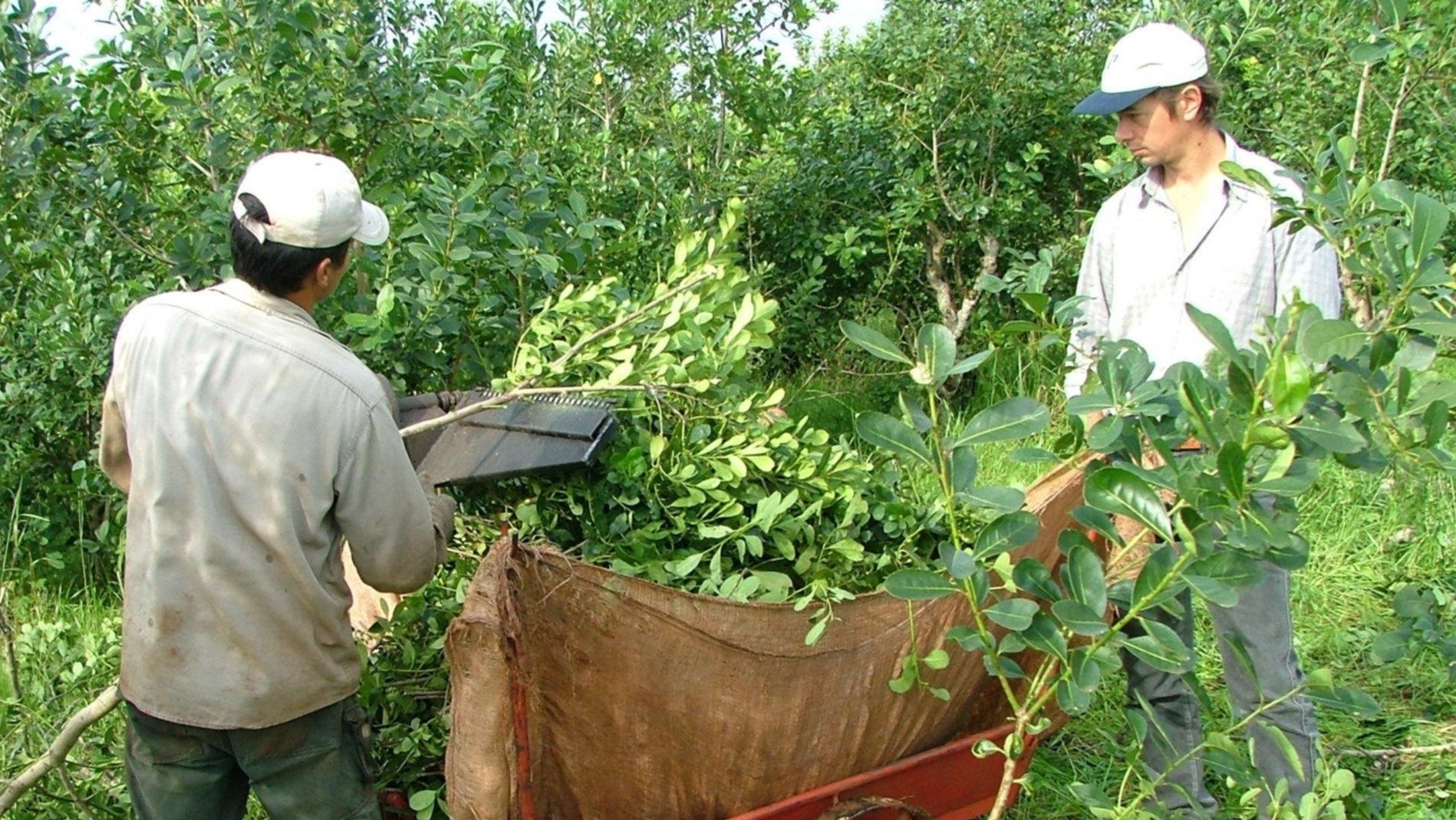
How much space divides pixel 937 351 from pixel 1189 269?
128 centimetres

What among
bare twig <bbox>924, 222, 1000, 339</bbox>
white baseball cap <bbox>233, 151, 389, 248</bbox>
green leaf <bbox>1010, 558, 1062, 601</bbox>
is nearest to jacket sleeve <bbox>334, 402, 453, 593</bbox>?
white baseball cap <bbox>233, 151, 389, 248</bbox>

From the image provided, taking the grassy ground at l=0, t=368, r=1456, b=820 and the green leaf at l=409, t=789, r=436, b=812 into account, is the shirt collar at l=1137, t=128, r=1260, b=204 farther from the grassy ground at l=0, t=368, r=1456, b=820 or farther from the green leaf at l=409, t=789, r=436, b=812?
the green leaf at l=409, t=789, r=436, b=812

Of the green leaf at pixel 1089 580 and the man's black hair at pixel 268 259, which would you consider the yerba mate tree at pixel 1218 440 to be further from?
the man's black hair at pixel 268 259

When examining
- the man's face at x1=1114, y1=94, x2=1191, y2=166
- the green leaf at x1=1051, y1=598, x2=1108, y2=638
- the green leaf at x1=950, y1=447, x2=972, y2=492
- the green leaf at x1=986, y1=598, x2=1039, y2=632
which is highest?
the man's face at x1=1114, y1=94, x2=1191, y2=166

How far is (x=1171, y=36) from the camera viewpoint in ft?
9.43

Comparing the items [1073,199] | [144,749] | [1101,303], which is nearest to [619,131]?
[1073,199]

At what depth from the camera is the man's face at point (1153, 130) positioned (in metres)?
2.87

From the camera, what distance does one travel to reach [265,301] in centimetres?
228

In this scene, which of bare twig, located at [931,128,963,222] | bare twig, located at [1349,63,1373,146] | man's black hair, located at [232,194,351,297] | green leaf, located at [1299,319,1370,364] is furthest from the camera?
bare twig, located at [931,128,963,222]

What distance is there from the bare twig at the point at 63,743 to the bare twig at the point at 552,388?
31.3 inches

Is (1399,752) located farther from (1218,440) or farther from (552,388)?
(552,388)

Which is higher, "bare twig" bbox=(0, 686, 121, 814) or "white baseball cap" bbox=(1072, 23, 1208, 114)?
"white baseball cap" bbox=(1072, 23, 1208, 114)

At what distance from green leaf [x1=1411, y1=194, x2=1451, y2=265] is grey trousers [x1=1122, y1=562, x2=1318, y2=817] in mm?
1066

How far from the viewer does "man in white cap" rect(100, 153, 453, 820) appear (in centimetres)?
219
